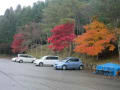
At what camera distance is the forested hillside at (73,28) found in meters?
26.9

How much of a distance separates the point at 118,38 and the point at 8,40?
5118 centimetres

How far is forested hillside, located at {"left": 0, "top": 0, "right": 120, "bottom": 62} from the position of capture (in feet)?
88.4

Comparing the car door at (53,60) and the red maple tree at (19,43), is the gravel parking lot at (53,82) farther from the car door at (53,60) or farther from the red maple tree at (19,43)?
the red maple tree at (19,43)

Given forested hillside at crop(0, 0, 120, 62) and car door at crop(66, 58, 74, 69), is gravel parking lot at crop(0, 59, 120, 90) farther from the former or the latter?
forested hillside at crop(0, 0, 120, 62)

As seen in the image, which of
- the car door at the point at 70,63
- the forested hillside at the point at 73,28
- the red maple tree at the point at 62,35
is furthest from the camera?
the red maple tree at the point at 62,35

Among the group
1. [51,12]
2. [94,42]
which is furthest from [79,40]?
[51,12]

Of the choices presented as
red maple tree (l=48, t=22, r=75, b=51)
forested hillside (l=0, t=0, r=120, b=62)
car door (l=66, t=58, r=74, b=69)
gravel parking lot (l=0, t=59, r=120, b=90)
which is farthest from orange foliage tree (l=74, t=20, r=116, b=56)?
gravel parking lot (l=0, t=59, r=120, b=90)

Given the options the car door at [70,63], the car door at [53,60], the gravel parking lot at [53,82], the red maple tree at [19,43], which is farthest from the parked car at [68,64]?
the red maple tree at [19,43]

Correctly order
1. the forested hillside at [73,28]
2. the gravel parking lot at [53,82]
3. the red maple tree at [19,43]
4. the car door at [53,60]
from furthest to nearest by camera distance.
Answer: the red maple tree at [19,43], the car door at [53,60], the forested hillside at [73,28], the gravel parking lot at [53,82]

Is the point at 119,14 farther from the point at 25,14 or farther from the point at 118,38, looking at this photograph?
the point at 25,14

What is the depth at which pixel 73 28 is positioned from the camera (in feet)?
125

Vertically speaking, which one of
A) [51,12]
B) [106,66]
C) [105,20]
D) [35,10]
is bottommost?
[106,66]

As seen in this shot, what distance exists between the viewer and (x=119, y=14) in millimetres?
24594

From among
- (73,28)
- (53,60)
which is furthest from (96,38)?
(73,28)
